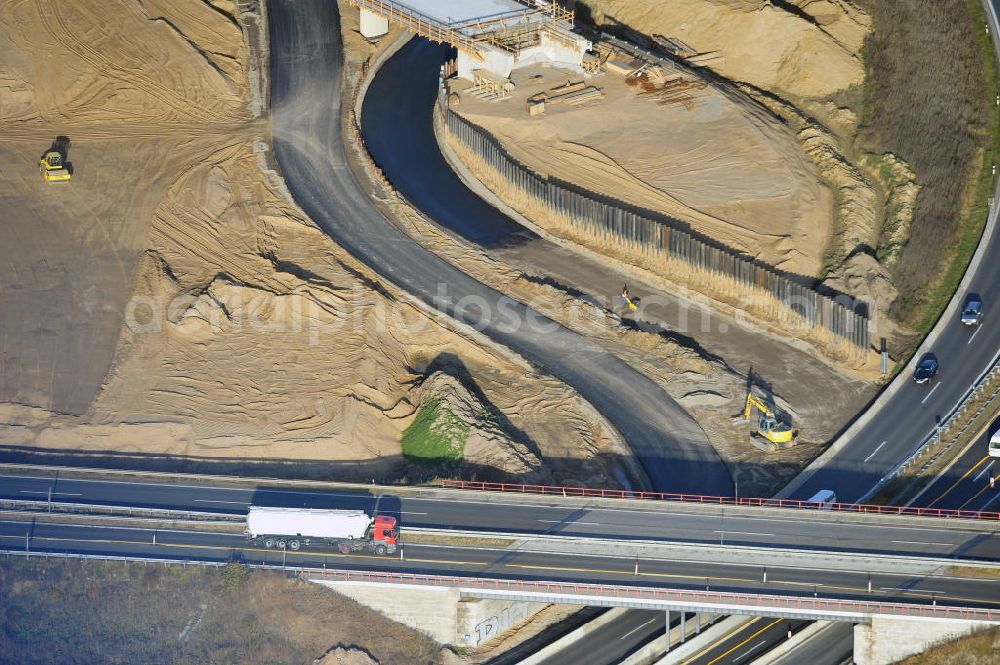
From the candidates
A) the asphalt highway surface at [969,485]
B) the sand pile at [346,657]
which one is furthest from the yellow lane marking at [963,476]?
the sand pile at [346,657]

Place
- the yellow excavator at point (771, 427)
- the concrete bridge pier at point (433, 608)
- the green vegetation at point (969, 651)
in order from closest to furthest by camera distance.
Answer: the green vegetation at point (969, 651), the concrete bridge pier at point (433, 608), the yellow excavator at point (771, 427)

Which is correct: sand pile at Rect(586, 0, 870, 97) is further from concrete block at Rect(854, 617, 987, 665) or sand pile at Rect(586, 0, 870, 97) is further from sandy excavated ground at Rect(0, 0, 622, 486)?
concrete block at Rect(854, 617, 987, 665)

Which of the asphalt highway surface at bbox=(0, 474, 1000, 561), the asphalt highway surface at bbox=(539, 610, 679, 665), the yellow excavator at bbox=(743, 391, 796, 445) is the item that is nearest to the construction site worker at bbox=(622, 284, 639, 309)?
the yellow excavator at bbox=(743, 391, 796, 445)

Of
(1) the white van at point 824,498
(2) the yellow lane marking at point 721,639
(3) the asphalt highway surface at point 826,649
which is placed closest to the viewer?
(3) the asphalt highway surface at point 826,649

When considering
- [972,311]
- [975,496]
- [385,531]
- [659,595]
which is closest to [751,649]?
[659,595]

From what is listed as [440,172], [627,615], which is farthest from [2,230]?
[627,615]

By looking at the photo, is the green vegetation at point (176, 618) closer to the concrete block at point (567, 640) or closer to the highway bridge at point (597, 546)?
the highway bridge at point (597, 546)

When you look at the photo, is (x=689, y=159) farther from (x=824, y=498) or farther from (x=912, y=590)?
(x=912, y=590)

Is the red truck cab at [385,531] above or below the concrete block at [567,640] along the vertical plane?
above
